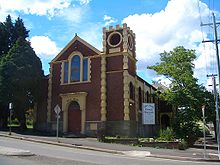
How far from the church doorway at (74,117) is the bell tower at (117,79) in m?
3.18

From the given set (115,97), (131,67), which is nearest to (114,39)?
(131,67)

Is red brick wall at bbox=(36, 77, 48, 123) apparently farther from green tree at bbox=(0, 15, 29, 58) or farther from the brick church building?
green tree at bbox=(0, 15, 29, 58)

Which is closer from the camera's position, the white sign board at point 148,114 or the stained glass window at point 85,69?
the white sign board at point 148,114

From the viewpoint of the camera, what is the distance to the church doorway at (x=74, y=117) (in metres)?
35.2

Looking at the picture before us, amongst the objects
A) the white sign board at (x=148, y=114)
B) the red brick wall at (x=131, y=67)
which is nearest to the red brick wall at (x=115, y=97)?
the red brick wall at (x=131, y=67)

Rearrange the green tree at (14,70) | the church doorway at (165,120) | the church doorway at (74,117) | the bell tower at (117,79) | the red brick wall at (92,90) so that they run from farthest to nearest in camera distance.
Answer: the church doorway at (165,120) < the church doorway at (74,117) < the green tree at (14,70) < the red brick wall at (92,90) < the bell tower at (117,79)

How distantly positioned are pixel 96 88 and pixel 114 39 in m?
5.92

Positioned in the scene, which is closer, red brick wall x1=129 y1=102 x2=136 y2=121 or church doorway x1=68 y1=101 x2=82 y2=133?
red brick wall x1=129 y1=102 x2=136 y2=121

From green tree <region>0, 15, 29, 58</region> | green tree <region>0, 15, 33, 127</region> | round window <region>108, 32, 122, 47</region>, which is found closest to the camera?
green tree <region>0, 15, 33, 127</region>

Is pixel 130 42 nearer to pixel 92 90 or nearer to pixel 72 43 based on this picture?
pixel 72 43

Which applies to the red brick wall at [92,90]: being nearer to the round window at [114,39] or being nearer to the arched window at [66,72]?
the arched window at [66,72]

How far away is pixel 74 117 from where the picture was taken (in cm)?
3569

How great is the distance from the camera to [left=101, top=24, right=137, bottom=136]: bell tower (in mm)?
33406

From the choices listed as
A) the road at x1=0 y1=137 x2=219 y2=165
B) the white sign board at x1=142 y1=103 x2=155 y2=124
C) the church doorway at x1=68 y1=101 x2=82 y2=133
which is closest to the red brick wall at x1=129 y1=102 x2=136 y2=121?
the church doorway at x1=68 y1=101 x2=82 y2=133
